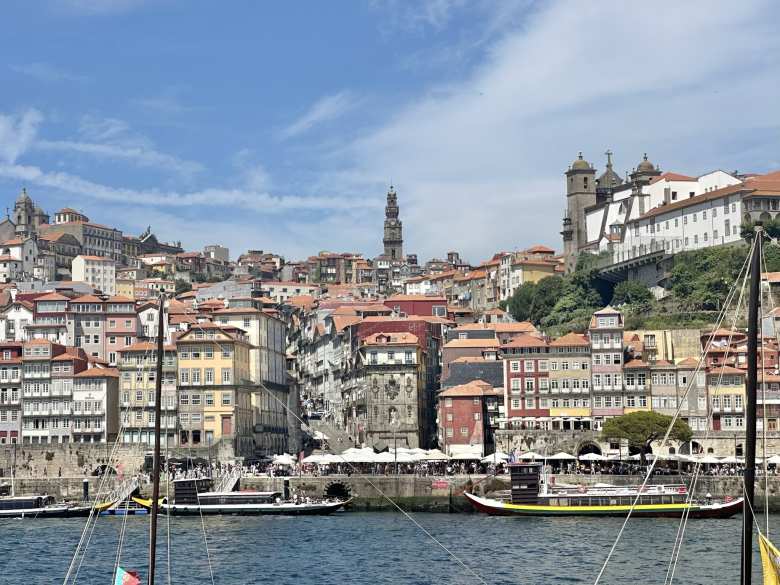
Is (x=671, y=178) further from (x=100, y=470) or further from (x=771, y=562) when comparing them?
(x=771, y=562)

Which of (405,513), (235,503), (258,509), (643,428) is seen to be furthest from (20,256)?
(405,513)

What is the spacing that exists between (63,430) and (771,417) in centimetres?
5114

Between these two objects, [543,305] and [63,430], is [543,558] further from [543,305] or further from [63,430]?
[543,305]

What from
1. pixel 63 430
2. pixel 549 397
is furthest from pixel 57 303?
pixel 549 397

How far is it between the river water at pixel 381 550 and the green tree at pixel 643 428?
1440 centimetres

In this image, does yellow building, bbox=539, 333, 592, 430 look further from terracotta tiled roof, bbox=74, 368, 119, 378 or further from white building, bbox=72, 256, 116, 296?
white building, bbox=72, 256, 116, 296

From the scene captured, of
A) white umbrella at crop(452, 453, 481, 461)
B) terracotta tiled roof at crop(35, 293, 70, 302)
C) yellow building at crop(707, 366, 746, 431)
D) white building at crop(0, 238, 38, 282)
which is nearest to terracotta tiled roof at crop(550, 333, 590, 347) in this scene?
yellow building at crop(707, 366, 746, 431)

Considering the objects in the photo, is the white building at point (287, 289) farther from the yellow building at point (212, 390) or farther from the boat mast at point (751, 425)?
the boat mast at point (751, 425)

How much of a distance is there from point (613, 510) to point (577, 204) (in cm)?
8783

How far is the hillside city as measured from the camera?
327 ft

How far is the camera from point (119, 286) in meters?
191

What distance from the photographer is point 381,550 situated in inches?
2383

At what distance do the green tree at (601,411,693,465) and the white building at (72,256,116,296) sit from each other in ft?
359

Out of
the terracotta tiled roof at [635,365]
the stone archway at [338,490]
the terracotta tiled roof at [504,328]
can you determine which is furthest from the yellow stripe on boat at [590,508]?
the terracotta tiled roof at [504,328]
